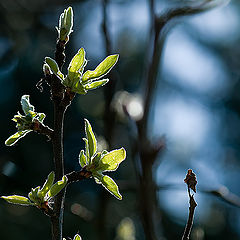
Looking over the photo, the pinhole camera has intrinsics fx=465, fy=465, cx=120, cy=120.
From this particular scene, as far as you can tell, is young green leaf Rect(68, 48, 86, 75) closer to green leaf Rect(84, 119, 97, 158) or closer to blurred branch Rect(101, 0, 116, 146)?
green leaf Rect(84, 119, 97, 158)

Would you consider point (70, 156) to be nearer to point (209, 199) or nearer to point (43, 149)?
point (43, 149)

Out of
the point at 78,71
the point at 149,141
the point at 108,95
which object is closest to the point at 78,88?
the point at 78,71

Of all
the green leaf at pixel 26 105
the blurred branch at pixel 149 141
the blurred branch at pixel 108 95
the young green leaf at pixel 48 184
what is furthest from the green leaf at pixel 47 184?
the blurred branch at pixel 108 95

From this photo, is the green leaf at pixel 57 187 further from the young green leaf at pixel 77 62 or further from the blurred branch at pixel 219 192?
the blurred branch at pixel 219 192

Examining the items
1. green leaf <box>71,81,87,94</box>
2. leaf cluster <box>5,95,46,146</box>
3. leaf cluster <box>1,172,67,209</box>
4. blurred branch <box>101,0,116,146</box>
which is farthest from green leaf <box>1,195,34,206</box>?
blurred branch <box>101,0,116,146</box>

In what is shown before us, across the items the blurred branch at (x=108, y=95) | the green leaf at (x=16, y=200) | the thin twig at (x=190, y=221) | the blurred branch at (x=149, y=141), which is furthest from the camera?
the blurred branch at (x=108, y=95)

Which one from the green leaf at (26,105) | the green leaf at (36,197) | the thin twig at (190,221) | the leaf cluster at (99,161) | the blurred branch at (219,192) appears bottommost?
the blurred branch at (219,192)

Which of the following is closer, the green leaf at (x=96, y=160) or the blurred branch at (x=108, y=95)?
the green leaf at (x=96, y=160)
